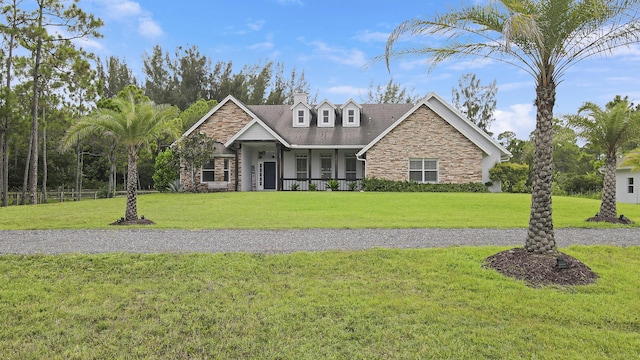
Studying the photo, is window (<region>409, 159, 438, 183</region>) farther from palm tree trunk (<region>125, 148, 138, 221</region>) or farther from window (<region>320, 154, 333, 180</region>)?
palm tree trunk (<region>125, 148, 138, 221</region>)

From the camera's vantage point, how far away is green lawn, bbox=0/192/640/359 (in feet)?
14.3

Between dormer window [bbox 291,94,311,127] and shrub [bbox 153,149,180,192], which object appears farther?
dormer window [bbox 291,94,311,127]

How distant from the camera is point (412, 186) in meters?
24.0

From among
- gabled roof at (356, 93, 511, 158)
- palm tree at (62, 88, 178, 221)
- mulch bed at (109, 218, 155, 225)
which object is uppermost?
gabled roof at (356, 93, 511, 158)

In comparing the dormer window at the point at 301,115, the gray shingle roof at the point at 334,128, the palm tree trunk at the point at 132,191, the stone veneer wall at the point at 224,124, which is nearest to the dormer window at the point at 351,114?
the gray shingle roof at the point at 334,128

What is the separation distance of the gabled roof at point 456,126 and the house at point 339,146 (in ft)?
0.20

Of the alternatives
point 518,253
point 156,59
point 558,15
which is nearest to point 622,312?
point 518,253

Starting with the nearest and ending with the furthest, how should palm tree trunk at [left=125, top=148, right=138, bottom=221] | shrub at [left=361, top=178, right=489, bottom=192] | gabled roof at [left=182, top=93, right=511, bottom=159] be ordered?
palm tree trunk at [left=125, top=148, right=138, bottom=221] < shrub at [left=361, top=178, right=489, bottom=192] < gabled roof at [left=182, top=93, right=511, bottom=159]

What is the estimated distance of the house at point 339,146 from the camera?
24312mm

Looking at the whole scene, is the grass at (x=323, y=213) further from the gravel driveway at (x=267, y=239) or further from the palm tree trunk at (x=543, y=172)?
the palm tree trunk at (x=543, y=172)

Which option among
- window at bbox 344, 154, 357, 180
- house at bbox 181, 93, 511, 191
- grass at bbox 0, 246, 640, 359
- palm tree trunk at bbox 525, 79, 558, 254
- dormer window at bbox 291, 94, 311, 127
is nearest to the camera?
grass at bbox 0, 246, 640, 359

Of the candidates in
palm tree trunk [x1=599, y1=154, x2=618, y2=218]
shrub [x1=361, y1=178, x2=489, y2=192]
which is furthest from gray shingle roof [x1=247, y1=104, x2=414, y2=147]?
palm tree trunk [x1=599, y1=154, x2=618, y2=218]

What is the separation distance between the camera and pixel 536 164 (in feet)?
23.2

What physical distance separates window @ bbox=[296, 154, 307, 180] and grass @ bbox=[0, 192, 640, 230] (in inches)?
329
